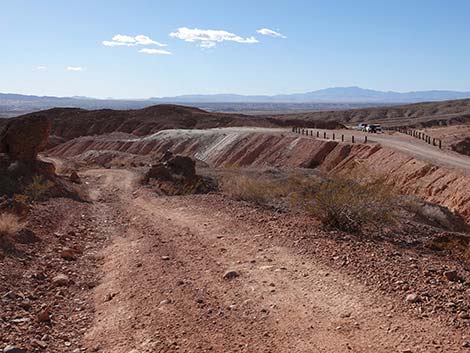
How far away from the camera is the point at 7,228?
11320 mm

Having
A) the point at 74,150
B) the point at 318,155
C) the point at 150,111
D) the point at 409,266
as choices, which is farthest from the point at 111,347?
the point at 150,111

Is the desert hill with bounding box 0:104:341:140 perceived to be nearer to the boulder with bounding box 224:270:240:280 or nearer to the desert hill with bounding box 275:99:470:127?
the desert hill with bounding box 275:99:470:127

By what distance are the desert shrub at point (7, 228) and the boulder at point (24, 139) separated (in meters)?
10.2

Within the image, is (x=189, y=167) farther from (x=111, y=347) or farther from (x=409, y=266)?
(x=111, y=347)

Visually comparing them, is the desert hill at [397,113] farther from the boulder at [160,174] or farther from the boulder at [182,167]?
the boulder at [160,174]

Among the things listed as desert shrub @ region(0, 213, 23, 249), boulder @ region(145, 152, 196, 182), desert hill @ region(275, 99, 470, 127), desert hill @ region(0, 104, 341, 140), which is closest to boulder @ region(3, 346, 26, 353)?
desert shrub @ region(0, 213, 23, 249)

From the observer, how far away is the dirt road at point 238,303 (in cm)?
667

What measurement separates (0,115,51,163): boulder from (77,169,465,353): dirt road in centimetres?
1130

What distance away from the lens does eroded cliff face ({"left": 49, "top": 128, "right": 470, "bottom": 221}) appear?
92.4ft

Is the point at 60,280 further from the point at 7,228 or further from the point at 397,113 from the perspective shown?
the point at 397,113

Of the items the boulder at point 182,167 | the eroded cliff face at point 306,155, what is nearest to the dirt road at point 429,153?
the eroded cliff face at point 306,155

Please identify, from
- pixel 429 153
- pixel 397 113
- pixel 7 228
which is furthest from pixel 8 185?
pixel 397 113

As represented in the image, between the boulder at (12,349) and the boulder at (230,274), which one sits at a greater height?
the boulder at (12,349)

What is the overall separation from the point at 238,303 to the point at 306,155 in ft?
120
